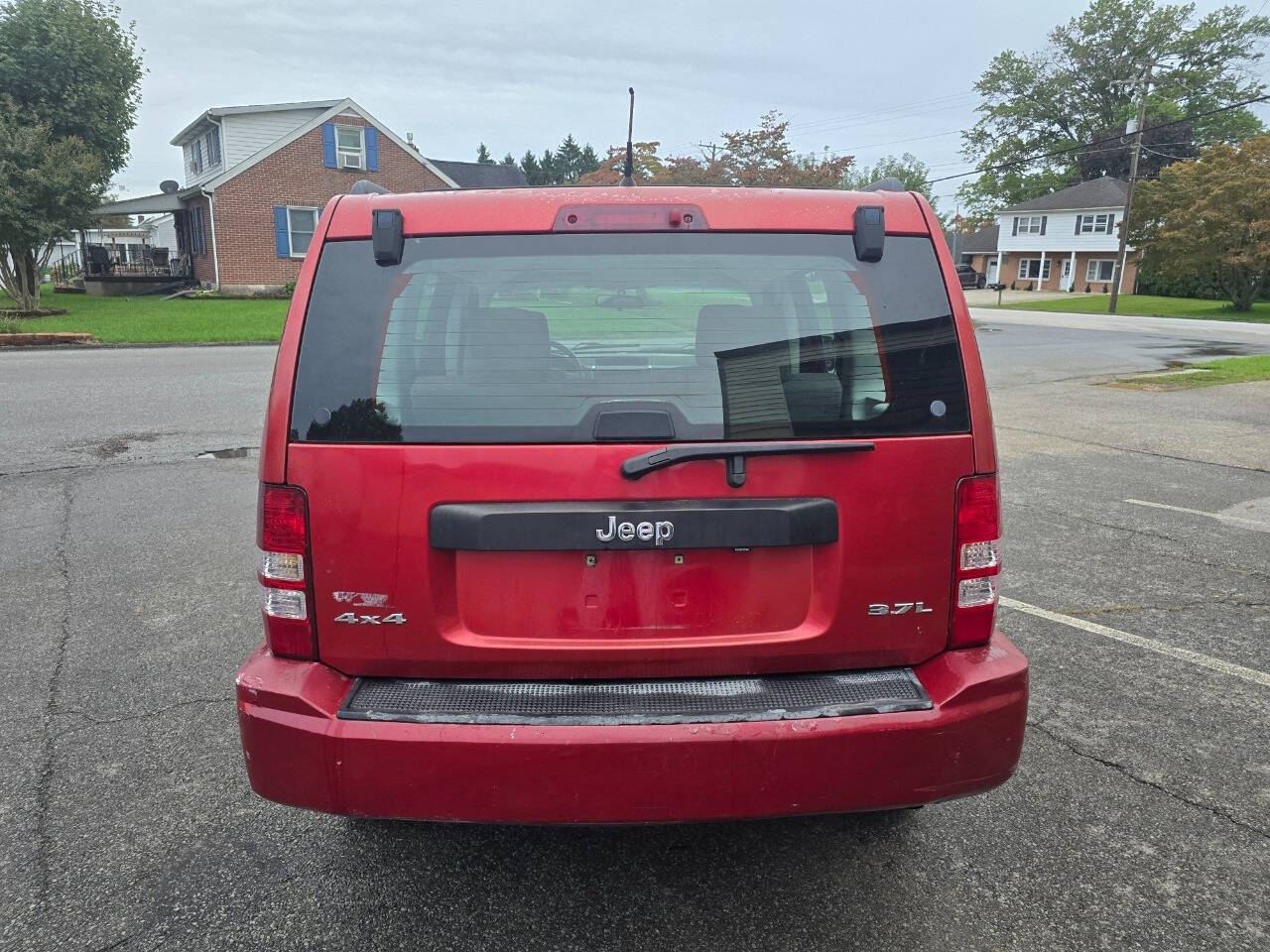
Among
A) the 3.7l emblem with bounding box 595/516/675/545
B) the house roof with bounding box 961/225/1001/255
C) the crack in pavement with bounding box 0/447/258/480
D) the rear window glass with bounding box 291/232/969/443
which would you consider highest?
the house roof with bounding box 961/225/1001/255

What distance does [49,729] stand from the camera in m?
3.56

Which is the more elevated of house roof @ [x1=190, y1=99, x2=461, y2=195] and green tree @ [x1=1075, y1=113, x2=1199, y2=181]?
green tree @ [x1=1075, y1=113, x2=1199, y2=181]

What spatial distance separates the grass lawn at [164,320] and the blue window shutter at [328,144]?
5355 millimetres

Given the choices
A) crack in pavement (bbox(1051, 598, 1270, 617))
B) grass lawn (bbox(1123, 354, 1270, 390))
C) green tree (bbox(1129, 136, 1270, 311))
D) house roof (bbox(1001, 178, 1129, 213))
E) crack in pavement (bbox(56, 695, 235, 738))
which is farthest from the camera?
house roof (bbox(1001, 178, 1129, 213))

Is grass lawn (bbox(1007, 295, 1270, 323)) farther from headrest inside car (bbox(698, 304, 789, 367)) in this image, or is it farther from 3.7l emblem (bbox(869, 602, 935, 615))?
headrest inside car (bbox(698, 304, 789, 367))

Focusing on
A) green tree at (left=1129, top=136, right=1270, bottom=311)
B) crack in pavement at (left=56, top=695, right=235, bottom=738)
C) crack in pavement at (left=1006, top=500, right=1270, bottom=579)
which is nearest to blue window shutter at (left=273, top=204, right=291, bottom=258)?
crack in pavement at (left=1006, top=500, right=1270, bottom=579)

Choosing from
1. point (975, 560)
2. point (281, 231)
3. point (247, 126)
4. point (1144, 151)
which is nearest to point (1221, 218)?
point (1144, 151)

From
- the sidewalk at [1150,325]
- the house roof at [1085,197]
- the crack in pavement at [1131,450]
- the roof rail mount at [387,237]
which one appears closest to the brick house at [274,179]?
the sidewalk at [1150,325]

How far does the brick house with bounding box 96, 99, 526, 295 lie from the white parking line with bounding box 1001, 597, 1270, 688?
28.7 m

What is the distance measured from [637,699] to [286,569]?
0.93 m

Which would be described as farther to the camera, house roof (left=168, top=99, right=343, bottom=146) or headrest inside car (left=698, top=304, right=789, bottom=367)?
house roof (left=168, top=99, right=343, bottom=146)

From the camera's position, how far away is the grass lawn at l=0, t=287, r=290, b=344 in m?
19.0

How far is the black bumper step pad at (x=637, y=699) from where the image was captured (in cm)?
222

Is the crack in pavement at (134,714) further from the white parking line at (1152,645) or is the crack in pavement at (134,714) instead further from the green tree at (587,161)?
the green tree at (587,161)
